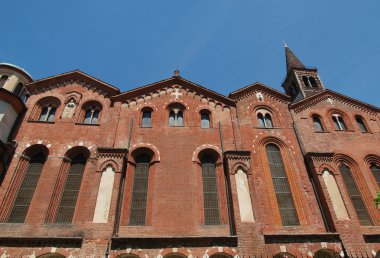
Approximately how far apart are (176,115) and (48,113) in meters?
8.64

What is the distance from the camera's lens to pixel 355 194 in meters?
17.9

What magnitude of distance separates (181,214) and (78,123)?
8.97 meters

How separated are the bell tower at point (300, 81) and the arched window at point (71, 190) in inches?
803

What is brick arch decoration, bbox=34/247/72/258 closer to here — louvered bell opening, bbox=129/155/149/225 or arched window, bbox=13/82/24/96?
louvered bell opening, bbox=129/155/149/225

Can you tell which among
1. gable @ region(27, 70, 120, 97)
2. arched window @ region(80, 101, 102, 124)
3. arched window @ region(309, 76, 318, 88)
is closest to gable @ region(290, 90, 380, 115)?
arched window @ region(309, 76, 318, 88)

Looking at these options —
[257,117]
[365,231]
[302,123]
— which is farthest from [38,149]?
[365,231]

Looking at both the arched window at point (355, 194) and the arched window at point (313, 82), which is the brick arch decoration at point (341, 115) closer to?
the arched window at point (355, 194)

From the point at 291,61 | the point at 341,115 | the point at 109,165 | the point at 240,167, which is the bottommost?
the point at 240,167

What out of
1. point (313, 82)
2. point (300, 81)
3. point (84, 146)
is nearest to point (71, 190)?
point (84, 146)

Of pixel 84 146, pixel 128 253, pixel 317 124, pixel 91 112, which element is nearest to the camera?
pixel 128 253

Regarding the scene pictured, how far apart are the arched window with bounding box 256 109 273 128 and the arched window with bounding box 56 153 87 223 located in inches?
476

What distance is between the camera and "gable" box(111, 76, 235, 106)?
2049 centimetres

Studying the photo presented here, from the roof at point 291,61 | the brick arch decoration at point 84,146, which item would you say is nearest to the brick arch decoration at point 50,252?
the brick arch decoration at point 84,146

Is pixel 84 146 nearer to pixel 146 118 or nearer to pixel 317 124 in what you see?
pixel 146 118
